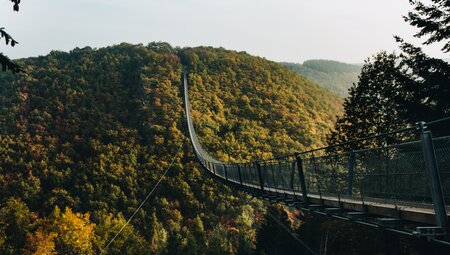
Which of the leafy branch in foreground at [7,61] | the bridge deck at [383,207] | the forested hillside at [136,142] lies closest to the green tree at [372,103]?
the bridge deck at [383,207]

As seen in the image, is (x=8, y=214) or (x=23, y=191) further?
(x=23, y=191)

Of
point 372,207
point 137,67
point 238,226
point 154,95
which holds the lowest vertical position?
point 238,226

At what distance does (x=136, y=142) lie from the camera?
80.8 metres

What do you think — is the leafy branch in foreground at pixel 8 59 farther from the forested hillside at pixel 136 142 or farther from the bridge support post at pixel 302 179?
the forested hillside at pixel 136 142

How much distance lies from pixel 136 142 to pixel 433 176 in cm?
7751

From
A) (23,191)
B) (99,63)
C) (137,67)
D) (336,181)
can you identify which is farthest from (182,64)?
(336,181)

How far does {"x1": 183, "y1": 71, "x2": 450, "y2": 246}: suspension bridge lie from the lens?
528 centimetres

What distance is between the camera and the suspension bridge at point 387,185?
5277 mm

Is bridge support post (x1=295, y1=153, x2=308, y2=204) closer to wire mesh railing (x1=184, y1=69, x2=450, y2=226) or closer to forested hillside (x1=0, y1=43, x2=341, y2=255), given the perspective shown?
wire mesh railing (x1=184, y1=69, x2=450, y2=226)

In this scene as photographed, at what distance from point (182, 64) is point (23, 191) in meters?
55.4

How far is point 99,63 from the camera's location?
110 m

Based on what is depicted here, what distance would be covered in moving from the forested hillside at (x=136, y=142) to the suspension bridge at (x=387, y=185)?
40.5 m

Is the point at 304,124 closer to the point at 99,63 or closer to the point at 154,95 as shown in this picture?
the point at 154,95

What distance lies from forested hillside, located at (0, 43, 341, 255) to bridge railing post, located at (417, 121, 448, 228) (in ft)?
147
